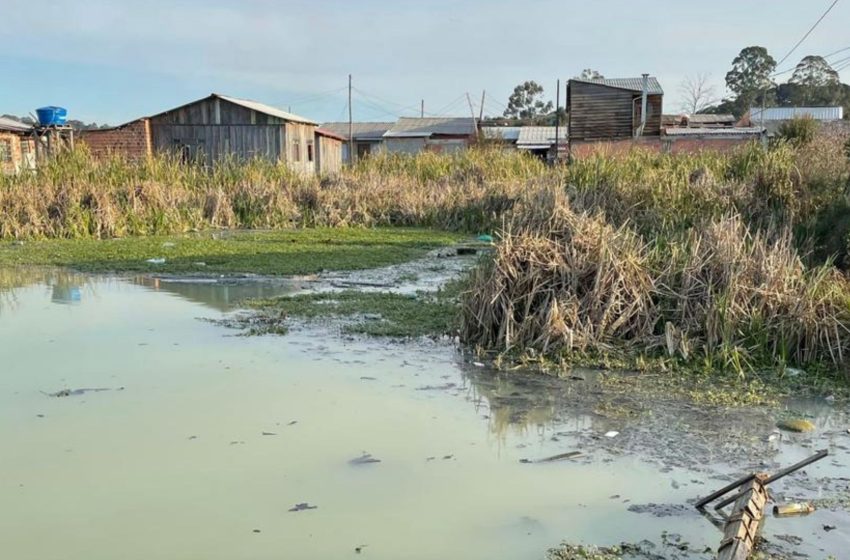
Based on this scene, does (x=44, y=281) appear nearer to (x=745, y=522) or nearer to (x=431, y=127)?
(x=745, y=522)

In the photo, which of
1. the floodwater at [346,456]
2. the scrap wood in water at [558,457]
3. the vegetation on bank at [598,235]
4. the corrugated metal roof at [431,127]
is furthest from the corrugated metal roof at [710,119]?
the scrap wood in water at [558,457]

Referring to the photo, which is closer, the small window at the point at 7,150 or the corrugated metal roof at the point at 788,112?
the small window at the point at 7,150

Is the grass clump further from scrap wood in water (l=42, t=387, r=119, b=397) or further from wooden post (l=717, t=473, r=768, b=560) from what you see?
scrap wood in water (l=42, t=387, r=119, b=397)

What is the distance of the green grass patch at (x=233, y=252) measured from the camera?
379 inches

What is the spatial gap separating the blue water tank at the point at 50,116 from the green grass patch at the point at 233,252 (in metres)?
8.70

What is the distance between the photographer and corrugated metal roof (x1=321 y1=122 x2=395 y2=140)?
41.7m

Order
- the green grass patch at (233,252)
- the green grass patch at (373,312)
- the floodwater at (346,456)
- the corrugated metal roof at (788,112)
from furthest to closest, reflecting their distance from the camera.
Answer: the corrugated metal roof at (788,112) < the green grass patch at (233,252) < the green grass patch at (373,312) < the floodwater at (346,456)

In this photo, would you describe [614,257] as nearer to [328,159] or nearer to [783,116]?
[328,159]

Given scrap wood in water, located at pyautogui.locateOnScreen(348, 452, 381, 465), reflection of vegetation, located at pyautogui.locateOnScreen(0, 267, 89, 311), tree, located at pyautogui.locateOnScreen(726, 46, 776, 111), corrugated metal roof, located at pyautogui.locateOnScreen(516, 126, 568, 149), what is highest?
tree, located at pyautogui.locateOnScreen(726, 46, 776, 111)

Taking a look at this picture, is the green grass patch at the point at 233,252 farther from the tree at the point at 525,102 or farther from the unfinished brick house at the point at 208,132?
the tree at the point at 525,102

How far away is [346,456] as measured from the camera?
3.87 m

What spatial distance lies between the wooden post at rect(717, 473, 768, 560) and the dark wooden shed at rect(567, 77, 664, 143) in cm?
2843

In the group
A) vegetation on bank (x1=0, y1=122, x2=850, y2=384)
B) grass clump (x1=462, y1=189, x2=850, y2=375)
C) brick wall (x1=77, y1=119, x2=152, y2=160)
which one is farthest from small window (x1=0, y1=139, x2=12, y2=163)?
grass clump (x1=462, y1=189, x2=850, y2=375)

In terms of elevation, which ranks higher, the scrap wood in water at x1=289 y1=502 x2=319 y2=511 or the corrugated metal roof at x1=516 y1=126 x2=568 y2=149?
the corrugated metal roof at x1=516 y1=126 x2=568 y2=149
